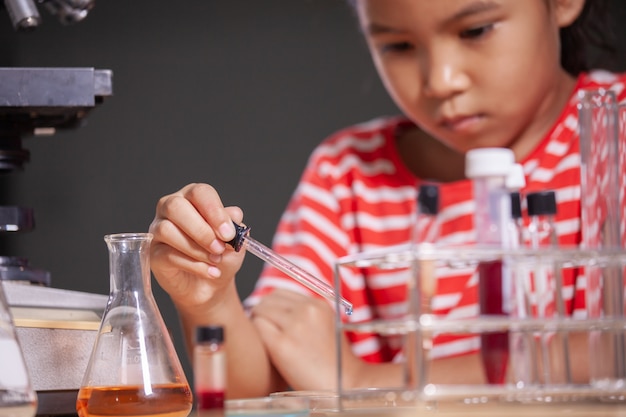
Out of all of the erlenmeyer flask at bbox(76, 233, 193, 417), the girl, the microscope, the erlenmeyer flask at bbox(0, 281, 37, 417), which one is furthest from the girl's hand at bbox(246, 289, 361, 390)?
the erlenmeyer flask at bbox(0, 281, 37, 417)

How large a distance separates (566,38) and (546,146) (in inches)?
8.9

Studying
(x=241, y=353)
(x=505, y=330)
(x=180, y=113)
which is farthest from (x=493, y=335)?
(x=180, y=113)

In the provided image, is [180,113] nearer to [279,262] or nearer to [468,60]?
[468,60]

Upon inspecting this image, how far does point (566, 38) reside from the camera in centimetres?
156

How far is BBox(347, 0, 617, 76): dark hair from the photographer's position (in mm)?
1558

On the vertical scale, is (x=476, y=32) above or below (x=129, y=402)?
above

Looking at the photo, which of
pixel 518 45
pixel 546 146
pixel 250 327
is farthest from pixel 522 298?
pixel 546 146

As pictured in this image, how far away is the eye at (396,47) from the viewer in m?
1.32

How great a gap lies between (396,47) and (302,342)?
0.45 m

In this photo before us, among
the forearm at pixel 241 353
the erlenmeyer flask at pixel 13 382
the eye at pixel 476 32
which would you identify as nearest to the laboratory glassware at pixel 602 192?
the erlenmeyer flask at pixel 13 382

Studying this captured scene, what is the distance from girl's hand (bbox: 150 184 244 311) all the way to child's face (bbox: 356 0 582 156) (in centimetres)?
49

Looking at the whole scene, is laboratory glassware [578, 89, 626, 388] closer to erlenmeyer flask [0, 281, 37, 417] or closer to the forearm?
erlenmeyer flask [0, 281, 37, 417]

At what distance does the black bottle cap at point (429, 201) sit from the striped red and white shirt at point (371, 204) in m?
0.84

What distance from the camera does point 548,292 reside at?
58cm
